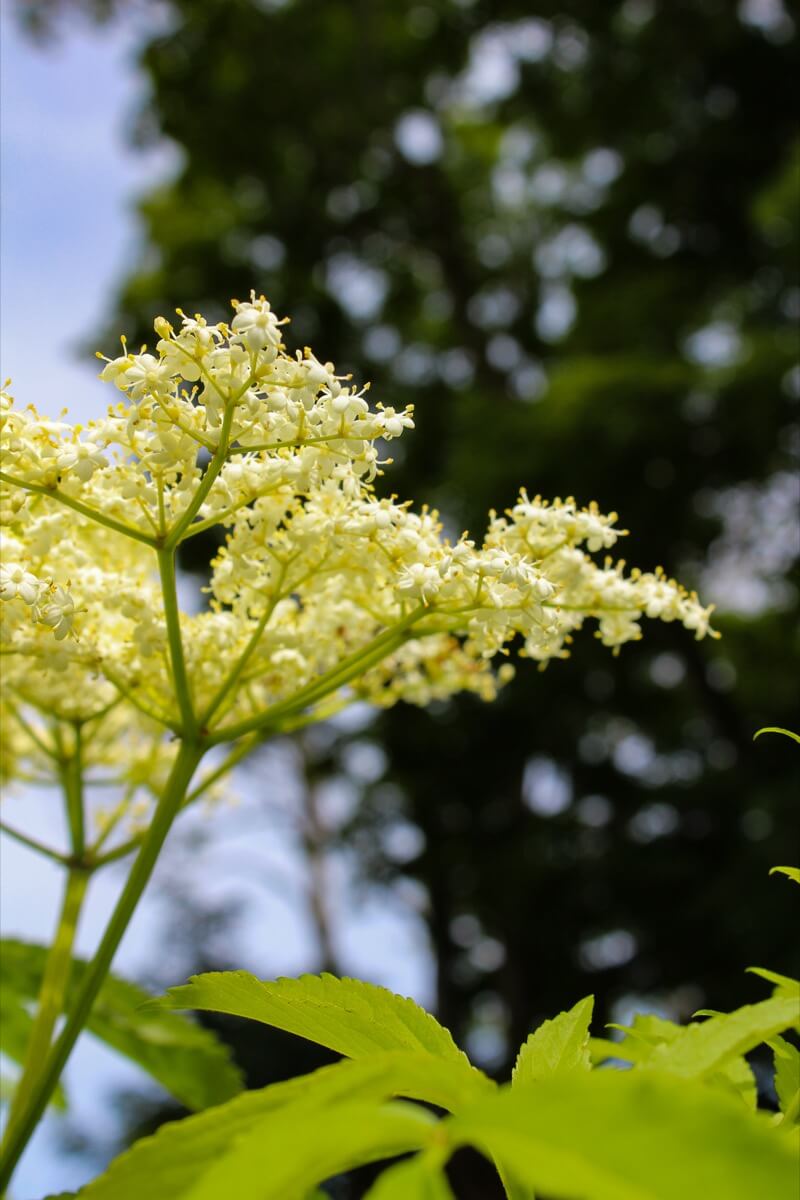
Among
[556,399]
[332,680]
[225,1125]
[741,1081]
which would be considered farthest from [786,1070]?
[556,399]

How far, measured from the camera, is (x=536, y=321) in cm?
972

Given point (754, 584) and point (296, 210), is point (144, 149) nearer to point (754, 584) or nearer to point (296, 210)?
point (296, 210)

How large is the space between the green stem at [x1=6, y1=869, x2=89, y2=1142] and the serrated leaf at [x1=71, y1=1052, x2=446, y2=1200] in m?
0.43

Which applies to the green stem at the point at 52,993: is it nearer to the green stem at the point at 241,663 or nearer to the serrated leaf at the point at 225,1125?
the green stem at the point at 241,663

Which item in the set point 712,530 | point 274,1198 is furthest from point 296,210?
point 274,1198

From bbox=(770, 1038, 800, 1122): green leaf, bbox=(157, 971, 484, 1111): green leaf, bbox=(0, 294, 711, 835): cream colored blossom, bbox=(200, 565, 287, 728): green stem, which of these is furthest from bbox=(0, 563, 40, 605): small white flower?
bbox=(770, 1038, 800, 1122): green leaf

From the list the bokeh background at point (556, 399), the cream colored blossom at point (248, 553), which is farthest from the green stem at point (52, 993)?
the bokeh background at point (556, 399)

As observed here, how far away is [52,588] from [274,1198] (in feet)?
1.84

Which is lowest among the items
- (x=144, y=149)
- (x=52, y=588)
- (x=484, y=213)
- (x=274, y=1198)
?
(x=274, y=1198)

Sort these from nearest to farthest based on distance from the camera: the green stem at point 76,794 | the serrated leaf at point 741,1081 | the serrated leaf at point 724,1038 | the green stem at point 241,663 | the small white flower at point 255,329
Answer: the serrated leaf at point 724,1038
the serrated leaf at point 741,1081
the small white flower at point 255,329
the green stem at point 241,663
the green stem at point 76,794

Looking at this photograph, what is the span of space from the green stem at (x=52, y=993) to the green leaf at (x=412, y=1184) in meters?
0.53

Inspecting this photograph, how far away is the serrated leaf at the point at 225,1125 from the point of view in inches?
13.4

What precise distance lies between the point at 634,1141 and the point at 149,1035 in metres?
0.80

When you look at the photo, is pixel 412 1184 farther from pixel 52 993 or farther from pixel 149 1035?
pixel 149 1035
